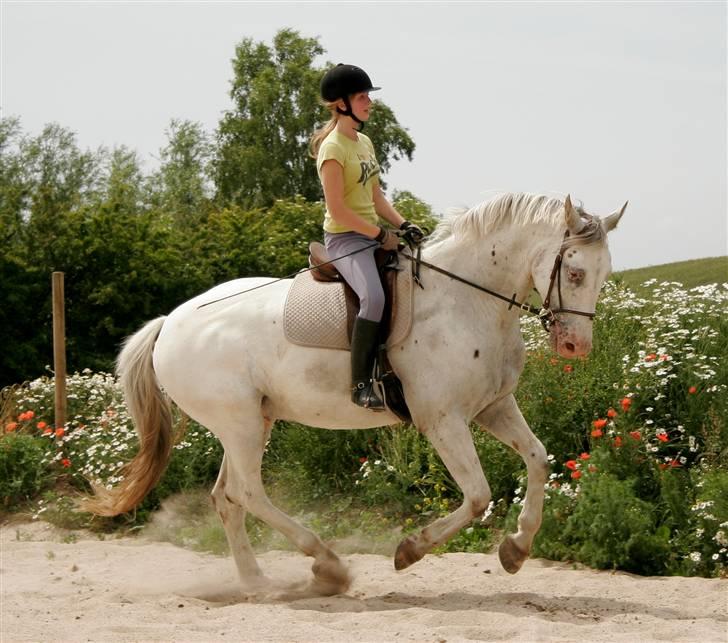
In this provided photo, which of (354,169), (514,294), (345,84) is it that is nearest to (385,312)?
(514,294)

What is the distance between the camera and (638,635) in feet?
17.9

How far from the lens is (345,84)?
634 cm

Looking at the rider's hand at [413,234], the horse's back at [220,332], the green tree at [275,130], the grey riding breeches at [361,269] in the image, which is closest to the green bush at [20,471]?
the horse's back at [220,332]

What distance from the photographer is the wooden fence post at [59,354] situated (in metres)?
10.9

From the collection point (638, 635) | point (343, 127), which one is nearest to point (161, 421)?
point (343, 127)

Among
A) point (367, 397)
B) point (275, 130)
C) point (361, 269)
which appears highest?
point (275, 130)

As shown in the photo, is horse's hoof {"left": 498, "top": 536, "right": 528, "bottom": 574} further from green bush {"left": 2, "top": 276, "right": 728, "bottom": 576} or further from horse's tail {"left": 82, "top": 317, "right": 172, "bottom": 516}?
horse's tail {"left": 82, "top": 317, "right": 172, "bottom": 516}

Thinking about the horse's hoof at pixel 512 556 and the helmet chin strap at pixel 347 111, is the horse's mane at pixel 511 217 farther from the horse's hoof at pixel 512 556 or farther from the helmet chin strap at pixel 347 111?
the horse's hoof at pixel 512 556

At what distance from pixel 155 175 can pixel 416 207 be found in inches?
1331

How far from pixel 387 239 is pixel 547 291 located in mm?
1080

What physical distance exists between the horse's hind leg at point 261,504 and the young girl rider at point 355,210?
3.07 feet

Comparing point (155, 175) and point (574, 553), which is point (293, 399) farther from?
point (155, 175)

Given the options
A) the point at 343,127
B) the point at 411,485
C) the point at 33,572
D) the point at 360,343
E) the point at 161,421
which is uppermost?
the point at 343,127

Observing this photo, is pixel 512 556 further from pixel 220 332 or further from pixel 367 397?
pixel 220 332
